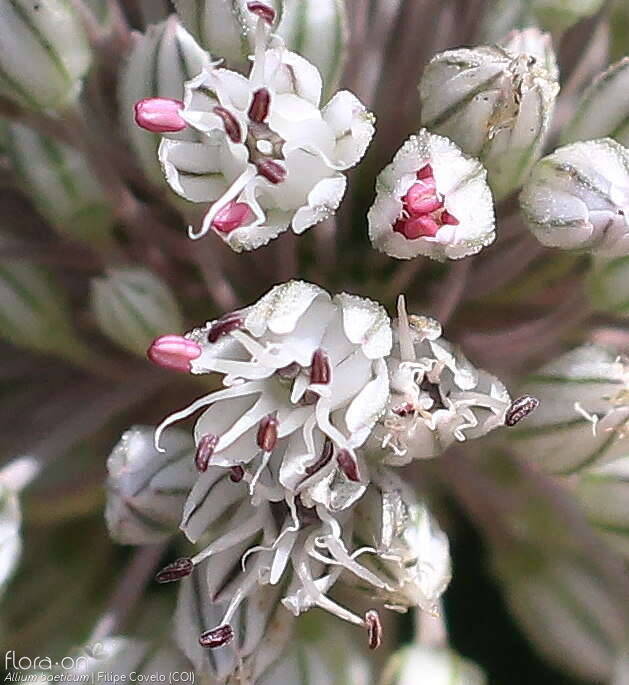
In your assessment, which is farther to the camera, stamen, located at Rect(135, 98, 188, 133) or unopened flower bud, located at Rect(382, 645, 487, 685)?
unopened flower bud, located at Rect(382, 645, 487, 685)

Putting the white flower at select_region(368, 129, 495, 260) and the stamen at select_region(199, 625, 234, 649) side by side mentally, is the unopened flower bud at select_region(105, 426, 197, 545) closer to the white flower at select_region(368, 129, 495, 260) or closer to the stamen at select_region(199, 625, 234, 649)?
the stamen at select_region(199, 625, 234, 649)

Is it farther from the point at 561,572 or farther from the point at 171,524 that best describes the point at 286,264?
the point at 561,572

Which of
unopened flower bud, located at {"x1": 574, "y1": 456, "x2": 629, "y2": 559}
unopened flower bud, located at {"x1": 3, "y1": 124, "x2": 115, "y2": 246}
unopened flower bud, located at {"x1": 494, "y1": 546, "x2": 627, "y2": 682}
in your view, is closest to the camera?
unopened flower bud, located at {"x1": 574, "y1": 456, "x2": 629, "y2": 559}

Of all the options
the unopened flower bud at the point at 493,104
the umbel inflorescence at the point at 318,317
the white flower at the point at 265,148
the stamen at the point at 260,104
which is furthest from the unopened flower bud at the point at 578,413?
the stamen at the point at 260,104

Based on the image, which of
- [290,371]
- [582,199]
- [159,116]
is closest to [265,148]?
[159,116]

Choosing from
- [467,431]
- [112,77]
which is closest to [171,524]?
[467,431]

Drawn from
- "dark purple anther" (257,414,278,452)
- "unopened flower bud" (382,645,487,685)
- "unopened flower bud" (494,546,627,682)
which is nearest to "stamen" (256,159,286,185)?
"dark purple anther" (257,414,278,452)
